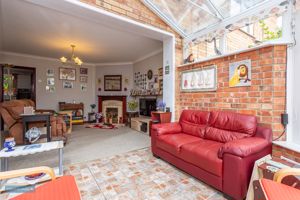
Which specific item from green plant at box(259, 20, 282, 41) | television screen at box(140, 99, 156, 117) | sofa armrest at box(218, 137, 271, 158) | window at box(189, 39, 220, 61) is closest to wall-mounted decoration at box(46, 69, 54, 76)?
television screen at box(140, 99, 156, 117)

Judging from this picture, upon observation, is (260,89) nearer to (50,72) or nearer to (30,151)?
(30,151)

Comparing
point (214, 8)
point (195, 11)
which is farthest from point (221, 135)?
point (195, 11)

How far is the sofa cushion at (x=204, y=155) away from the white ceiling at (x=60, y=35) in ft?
8.20

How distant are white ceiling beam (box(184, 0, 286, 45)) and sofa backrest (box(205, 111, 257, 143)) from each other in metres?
1.53

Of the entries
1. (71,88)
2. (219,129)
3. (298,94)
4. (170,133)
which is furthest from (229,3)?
(71,88)

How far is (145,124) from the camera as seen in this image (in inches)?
184

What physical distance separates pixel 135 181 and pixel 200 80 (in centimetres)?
213

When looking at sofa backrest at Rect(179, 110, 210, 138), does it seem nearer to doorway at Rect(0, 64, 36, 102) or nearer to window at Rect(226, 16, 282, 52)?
window at Rect(226, 16, 282, 52)

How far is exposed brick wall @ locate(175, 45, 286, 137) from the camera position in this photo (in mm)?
1997

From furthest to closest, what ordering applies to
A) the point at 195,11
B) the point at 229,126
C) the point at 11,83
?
1. the point at 11,83
2. the point at 195,11
3. the point at 229,126

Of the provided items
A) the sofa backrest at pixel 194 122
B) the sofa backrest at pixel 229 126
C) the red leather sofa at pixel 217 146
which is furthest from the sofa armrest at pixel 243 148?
the sofa backrest at pixel 194 122

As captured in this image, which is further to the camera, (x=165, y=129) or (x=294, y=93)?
(x=165, y=129)

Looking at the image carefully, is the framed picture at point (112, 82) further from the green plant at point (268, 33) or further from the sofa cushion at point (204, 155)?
the green plant at point (268, 33)

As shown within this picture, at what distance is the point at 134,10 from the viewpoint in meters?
2.85
